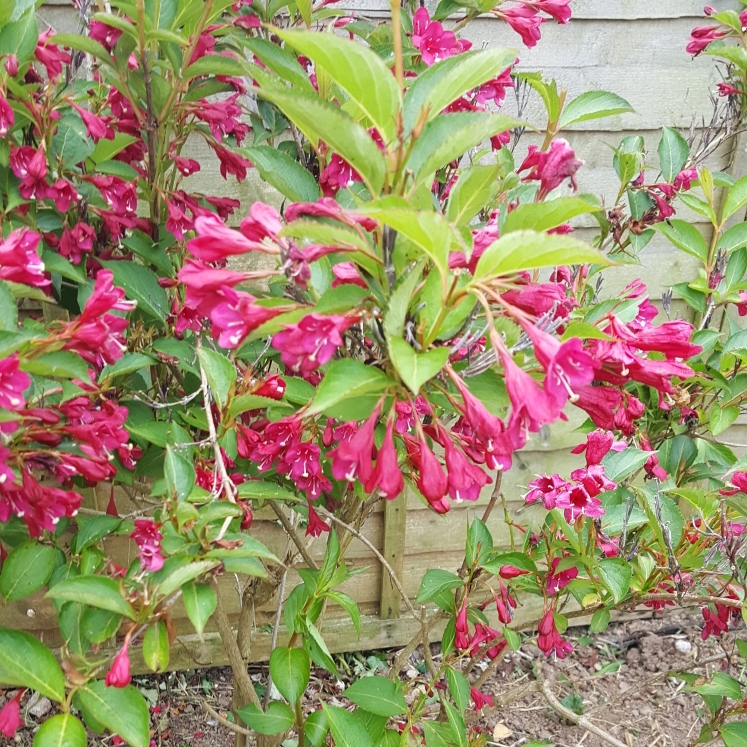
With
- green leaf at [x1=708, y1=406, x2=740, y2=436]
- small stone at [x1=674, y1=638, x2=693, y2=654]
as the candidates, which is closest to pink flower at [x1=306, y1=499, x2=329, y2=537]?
green leaf at [x1=708, y1=406, x2=740, y2=436]

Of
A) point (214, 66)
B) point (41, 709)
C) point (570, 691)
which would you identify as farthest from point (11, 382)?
point (570, 691)

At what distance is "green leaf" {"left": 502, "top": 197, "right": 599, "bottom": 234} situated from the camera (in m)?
0.72

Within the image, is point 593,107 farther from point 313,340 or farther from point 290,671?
point 290,671

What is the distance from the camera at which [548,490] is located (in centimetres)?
124

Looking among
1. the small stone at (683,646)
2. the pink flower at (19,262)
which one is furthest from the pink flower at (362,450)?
the small stone at (683,646)

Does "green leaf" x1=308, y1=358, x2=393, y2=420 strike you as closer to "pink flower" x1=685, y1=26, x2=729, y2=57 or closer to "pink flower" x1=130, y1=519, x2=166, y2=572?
"pink flower" x1=130, y1=519, x2=166, y2=572

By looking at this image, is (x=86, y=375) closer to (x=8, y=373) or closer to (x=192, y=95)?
(x=8, y=373)

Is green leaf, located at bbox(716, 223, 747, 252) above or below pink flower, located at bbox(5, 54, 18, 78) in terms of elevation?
below

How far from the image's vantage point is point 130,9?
1.15m

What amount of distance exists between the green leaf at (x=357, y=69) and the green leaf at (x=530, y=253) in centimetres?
18

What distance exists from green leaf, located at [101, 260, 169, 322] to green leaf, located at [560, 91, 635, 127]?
81 centimetres

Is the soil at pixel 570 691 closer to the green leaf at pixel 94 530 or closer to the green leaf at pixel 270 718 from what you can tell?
the green leaf at pixel 270 718

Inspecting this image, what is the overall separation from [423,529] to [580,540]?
3.51ft

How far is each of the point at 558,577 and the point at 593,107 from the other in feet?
2.89
